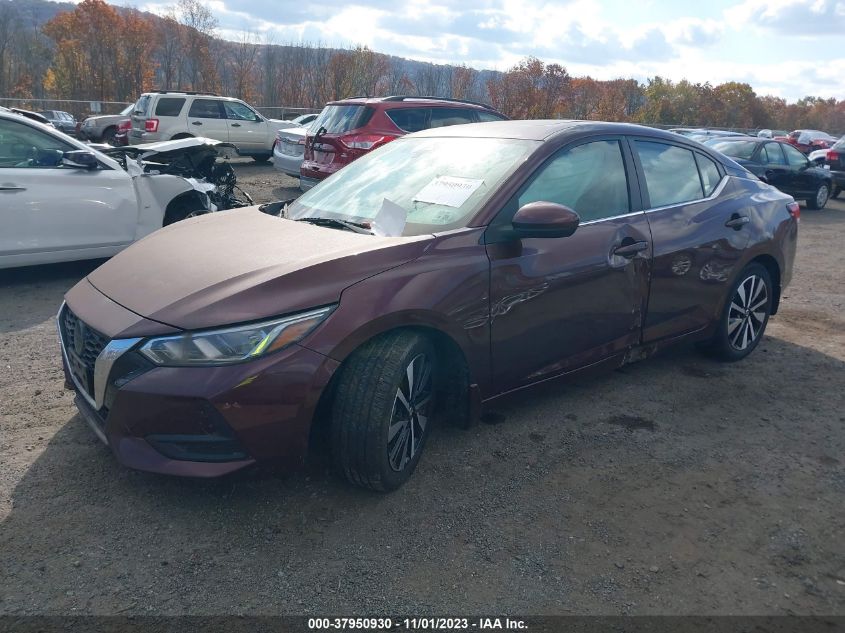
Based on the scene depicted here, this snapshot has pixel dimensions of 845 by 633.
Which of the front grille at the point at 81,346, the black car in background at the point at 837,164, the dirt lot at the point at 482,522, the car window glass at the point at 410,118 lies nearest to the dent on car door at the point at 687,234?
the dirt lot at the point at 482,522

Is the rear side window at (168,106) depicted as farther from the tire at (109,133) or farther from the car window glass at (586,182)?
the car window glass at (586,182)

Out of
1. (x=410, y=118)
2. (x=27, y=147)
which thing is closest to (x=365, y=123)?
(x=410, y=118)

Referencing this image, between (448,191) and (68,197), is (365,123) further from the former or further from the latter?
(448,191)

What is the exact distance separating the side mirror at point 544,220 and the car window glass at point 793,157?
1415 cm

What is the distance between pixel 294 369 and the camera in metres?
2.87

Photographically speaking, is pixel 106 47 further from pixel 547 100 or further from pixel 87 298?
pixel 87 298

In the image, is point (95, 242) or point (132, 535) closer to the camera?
point (132, 535)

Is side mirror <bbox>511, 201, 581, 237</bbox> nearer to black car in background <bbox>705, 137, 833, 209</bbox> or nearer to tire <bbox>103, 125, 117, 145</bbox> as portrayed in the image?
black car in background <bbox>705, 137, 833, 209</bbox>

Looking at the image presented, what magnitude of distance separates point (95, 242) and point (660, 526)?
A: 5714mm

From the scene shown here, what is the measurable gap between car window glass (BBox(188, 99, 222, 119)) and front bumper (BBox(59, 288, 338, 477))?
16357 millimetres

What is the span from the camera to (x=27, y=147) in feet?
21.1

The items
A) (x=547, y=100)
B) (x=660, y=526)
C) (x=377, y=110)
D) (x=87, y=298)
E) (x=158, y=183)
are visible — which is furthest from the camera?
(x=547, y=100)

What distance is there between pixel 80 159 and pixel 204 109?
40.2 feet

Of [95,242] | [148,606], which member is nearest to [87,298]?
[148,606]
